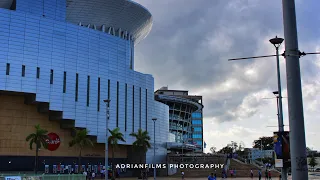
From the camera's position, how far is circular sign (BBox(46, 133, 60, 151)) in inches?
2936

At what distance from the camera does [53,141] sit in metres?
75.1

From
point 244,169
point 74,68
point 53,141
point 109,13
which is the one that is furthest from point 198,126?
point 53,141

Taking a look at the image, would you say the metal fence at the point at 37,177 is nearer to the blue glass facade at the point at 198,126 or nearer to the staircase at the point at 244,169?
the staircase at the point at 244,169

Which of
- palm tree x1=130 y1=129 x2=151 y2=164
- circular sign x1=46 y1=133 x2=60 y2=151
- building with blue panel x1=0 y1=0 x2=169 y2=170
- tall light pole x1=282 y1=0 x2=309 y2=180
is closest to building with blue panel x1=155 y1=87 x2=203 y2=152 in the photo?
building with blue panel x1=0 y1=0 x2=169 y2=170

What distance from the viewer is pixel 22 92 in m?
68.1

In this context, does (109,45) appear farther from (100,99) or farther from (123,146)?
(123,146)

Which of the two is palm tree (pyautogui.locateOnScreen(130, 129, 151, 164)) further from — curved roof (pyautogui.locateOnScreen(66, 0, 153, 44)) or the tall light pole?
the tall light pole

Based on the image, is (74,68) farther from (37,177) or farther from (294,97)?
(294,97)

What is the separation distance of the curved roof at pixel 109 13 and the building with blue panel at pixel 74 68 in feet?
0.72

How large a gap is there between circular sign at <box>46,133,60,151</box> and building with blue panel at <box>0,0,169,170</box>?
0.96m

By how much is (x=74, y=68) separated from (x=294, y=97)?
70569 millimetres

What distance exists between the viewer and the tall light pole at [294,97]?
790cm

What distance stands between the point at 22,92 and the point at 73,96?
9746mm

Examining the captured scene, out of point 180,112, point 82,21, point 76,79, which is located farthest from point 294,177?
point 180,112
